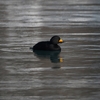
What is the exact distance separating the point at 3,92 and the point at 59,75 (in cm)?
134

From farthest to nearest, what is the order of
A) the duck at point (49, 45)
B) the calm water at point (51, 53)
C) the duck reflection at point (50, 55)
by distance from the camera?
the duck at point (49, 45), the duck reflection at point (50, 55), the calm water at point (51, 53)

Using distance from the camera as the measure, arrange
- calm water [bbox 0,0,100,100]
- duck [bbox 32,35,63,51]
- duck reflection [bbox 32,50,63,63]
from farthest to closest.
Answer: duck [bbox 32,35,63,51]
duck reflection [bbox 32,50,63,63]
calm water [bbox 0,0,100,100]

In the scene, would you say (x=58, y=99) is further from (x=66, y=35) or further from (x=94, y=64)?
(x=66, y=35)

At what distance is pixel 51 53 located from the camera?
12609 millimetres

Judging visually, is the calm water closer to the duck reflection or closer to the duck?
the duck reflection

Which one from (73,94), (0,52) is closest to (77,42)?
(0,52)

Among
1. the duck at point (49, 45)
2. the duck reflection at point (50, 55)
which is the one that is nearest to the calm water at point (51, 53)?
the duck reflection at point (50, 55)

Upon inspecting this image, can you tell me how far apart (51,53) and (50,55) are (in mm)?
176

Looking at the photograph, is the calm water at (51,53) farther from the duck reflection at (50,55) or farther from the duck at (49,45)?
the duck at (49,45)

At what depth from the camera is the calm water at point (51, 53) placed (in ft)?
32.9

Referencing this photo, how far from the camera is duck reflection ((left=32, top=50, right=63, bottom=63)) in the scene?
12.0 metres

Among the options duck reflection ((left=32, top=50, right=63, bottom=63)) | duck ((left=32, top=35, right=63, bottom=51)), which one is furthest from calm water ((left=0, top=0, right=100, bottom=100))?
duck ((left=32, top=35, right=63, bottom=51))

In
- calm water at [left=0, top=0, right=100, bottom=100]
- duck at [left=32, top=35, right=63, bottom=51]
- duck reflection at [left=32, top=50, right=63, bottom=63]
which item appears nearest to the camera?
calm water at [left=0, top=0, right=100, bottom=100]

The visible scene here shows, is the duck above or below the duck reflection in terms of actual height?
above
